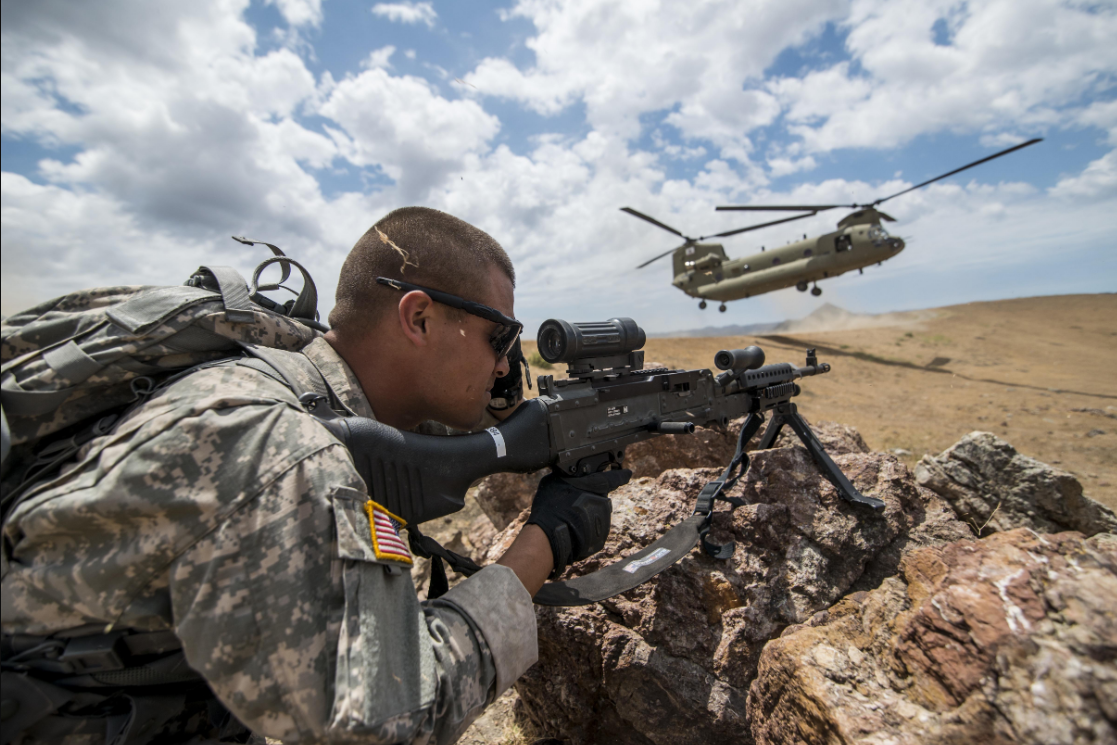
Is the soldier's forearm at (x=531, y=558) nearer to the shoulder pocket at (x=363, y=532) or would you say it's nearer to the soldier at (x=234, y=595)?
the soldier at (x=234, y=595)

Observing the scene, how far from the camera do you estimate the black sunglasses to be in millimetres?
2502

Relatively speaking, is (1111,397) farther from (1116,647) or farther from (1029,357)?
(1116,647)

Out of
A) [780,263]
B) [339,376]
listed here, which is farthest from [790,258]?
[339,376]

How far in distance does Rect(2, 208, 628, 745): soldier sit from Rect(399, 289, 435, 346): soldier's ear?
72 centimetres

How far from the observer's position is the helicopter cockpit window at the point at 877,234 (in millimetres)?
20250

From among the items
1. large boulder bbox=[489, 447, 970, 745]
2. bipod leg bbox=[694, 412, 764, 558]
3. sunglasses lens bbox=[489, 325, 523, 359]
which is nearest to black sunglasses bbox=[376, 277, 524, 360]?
sunglasses lens bbox=[489, 325, 523, 359]

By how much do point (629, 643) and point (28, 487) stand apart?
2.57 metres

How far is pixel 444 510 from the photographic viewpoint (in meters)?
2.35

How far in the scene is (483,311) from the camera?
8.49 feet

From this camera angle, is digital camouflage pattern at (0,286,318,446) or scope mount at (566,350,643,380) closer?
digital camouflage pattern at (0,286,318,446)

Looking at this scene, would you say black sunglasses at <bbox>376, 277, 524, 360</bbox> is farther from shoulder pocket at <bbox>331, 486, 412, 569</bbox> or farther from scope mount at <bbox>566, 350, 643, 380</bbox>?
shoulder pocket at <bbox>331, 486, 412, 569</bbox>

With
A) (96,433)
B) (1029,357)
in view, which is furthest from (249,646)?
(1029,357)

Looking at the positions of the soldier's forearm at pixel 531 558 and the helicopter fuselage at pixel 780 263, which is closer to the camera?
the soldier's forearm at pixel 531 558

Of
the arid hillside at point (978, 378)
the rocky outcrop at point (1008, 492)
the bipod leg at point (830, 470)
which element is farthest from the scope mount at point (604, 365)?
the arid hillside at point (978, 378)
